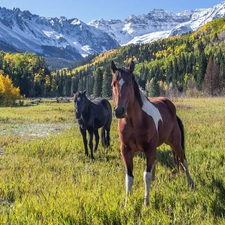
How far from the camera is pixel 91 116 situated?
10.1m

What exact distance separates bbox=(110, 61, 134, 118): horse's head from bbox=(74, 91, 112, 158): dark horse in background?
5.20 meters

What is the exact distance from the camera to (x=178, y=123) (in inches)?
267

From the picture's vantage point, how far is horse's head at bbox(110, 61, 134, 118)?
3857mm

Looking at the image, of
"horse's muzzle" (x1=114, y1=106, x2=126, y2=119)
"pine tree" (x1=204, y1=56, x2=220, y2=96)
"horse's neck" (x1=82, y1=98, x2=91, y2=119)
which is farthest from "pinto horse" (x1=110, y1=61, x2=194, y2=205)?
"pine tree" (x1=204, y1=56, x2=220, y2=96)

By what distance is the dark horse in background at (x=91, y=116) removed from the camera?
960cm

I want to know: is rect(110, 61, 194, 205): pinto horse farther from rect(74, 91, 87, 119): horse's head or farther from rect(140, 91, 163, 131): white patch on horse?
rect(74, 91, 87, 119): horse's head

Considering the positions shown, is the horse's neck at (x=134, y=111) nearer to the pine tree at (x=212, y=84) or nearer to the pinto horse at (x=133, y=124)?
the pinto horse at (x=133, y=124)

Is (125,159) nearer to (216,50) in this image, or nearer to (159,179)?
(159,179)

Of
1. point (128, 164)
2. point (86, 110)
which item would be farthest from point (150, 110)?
point (86, 110)

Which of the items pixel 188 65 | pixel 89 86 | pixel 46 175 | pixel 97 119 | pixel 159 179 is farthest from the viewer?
pixel 89 86

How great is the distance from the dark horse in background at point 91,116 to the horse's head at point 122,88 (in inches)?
205

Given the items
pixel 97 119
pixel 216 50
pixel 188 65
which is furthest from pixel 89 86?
pixel 97 119

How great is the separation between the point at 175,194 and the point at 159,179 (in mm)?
958

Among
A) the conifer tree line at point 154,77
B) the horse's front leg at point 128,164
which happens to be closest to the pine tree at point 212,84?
the conifer tree line at point 154,77
